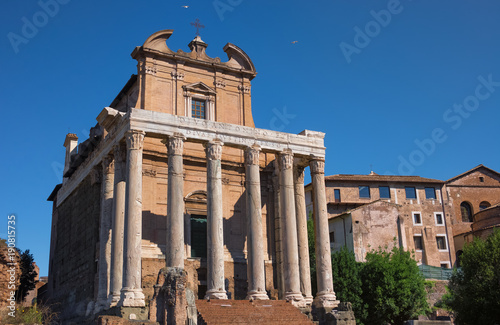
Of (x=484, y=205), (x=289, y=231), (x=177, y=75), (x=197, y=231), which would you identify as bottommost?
(x=289, y=231)

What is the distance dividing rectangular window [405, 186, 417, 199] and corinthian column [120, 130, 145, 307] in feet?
96.0

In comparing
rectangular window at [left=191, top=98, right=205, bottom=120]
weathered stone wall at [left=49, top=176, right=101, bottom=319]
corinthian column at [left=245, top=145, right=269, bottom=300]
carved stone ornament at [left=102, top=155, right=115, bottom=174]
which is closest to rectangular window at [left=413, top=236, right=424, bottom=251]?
corinthian column at [left=245, top=145, right=269, bottom=300]

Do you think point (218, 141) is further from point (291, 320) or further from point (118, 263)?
point (291, 320)

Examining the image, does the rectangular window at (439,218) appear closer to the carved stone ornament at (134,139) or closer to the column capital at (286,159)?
the column capital at (286,159)

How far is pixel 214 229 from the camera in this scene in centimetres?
2295

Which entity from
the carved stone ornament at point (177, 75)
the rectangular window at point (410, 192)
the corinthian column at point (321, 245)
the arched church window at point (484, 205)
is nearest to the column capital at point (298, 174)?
the corinthian column at point (321, 245)

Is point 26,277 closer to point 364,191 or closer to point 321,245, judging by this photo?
point 321,245

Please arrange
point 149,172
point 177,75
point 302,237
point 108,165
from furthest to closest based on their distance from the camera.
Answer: point 177,75 → point 302,237 → point 149,172 → point 108,165

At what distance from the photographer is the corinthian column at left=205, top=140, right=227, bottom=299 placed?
73.3 ft

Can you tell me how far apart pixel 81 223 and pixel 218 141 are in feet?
A: 31.4

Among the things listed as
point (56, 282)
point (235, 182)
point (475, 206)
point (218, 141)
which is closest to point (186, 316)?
point (218, 141)

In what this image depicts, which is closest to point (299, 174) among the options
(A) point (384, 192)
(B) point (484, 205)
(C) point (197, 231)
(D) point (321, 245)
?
(D) point (321, 245)

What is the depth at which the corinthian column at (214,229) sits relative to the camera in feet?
73.3

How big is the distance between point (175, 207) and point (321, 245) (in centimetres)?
735
